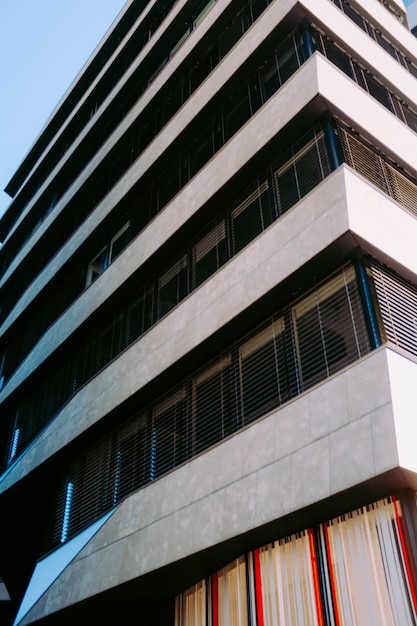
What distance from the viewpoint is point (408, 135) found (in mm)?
13656

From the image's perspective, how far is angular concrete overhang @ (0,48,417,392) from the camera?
40.0 ft

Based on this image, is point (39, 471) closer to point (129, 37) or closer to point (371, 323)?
point (371, 323)

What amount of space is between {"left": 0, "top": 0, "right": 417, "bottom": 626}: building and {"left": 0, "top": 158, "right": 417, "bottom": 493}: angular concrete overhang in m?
0.05

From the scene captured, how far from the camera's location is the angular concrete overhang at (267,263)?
398 inches

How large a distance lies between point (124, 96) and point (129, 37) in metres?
3.06

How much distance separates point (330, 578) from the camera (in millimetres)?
8188

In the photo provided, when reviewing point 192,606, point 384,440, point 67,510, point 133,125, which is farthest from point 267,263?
point 133,125

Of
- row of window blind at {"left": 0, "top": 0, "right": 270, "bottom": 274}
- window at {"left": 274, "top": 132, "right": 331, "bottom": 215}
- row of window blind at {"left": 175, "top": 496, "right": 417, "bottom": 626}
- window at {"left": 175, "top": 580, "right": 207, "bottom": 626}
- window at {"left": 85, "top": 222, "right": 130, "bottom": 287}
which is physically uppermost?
row of window blind at {"left": 0, "top": 0, "right": 270, "bottom": 274}

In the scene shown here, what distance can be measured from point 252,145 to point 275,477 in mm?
7248

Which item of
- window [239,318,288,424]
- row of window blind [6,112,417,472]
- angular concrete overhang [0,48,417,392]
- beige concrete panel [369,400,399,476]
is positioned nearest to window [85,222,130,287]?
angular concrete overhang [0,48,417,392]

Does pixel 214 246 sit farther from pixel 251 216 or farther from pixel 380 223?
pixel 380 223

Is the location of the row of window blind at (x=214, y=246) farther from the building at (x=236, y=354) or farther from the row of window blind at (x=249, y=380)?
the row of window blind at (x=249, y=380)

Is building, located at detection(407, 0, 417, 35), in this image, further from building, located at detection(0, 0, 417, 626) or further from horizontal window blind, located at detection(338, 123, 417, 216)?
horizontal window blind, located at detection(338, 123, 417, 216)

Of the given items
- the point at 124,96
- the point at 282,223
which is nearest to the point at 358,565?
the point at 282,223
